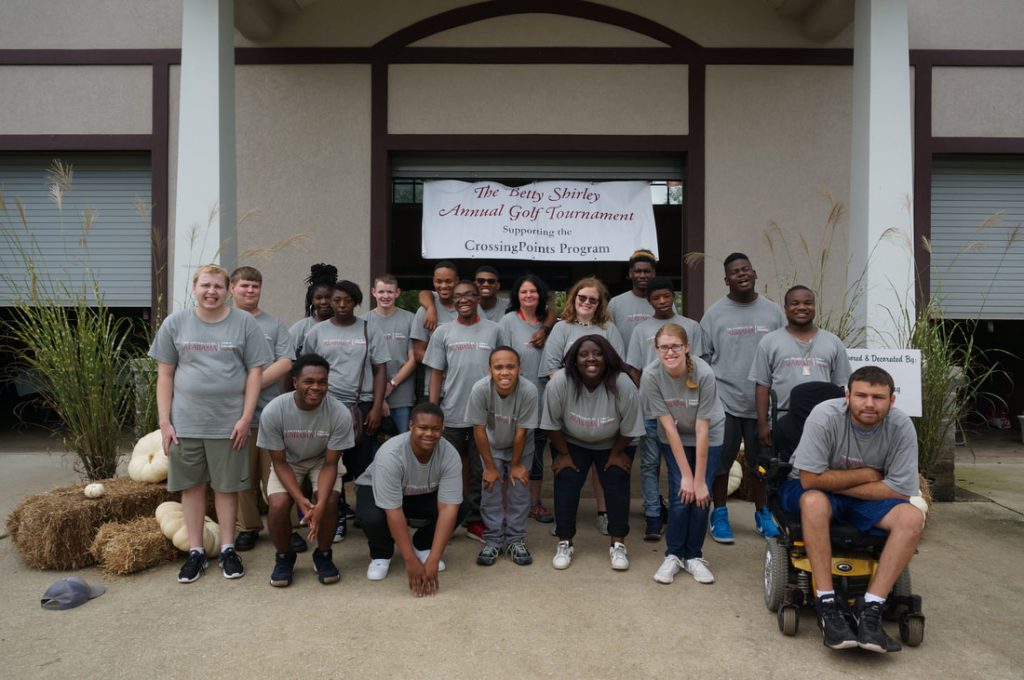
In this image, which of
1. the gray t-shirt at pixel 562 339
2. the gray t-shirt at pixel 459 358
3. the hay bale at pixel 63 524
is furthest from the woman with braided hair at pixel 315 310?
the gray t-shirt at pixel 562 339

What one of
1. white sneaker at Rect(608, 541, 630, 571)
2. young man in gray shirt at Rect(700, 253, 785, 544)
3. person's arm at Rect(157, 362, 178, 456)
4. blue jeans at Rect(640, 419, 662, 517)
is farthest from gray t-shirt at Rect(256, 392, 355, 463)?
young man in gray shirt at Rect(700, 253, 785, 544)

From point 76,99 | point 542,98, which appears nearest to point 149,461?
point 76,99

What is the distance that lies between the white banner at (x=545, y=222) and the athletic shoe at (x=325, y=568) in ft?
Answer: 13.7

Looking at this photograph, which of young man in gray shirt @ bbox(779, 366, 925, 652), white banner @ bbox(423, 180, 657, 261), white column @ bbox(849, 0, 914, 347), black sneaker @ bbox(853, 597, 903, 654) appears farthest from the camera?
white banner @ bbox(423, 180, 657, 261)

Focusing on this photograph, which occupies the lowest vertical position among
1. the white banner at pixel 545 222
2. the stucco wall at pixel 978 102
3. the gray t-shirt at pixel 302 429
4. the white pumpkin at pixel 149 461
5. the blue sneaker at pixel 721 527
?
the blue sneaker at pixel 721 527

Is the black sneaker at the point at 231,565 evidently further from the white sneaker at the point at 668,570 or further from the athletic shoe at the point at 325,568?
the white sneaker at the point at 668,570

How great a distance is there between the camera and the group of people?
4082mm

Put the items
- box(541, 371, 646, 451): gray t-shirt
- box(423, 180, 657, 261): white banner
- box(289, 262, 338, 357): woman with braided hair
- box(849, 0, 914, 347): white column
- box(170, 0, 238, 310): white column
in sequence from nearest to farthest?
box(541, 371, 646, 451): gray t-shirt, box(289, 262, 338, 357): woman with braided hair, box(849, 0, 914, 347): white column, box(170, 0, 238, 310): white column, box(423, 180, 657, 261): white banner

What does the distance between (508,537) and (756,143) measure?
204 inches

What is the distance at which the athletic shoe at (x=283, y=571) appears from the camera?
399 cm

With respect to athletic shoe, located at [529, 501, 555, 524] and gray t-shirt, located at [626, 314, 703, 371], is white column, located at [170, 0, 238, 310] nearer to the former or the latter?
athletic shoe, located at [529, 501, 555, 524]

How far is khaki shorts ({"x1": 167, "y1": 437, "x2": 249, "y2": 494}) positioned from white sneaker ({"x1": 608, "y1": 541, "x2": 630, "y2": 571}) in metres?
2.23

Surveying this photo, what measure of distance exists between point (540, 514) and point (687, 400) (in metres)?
1.61

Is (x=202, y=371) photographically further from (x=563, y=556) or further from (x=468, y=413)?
(x=563, y=556)
